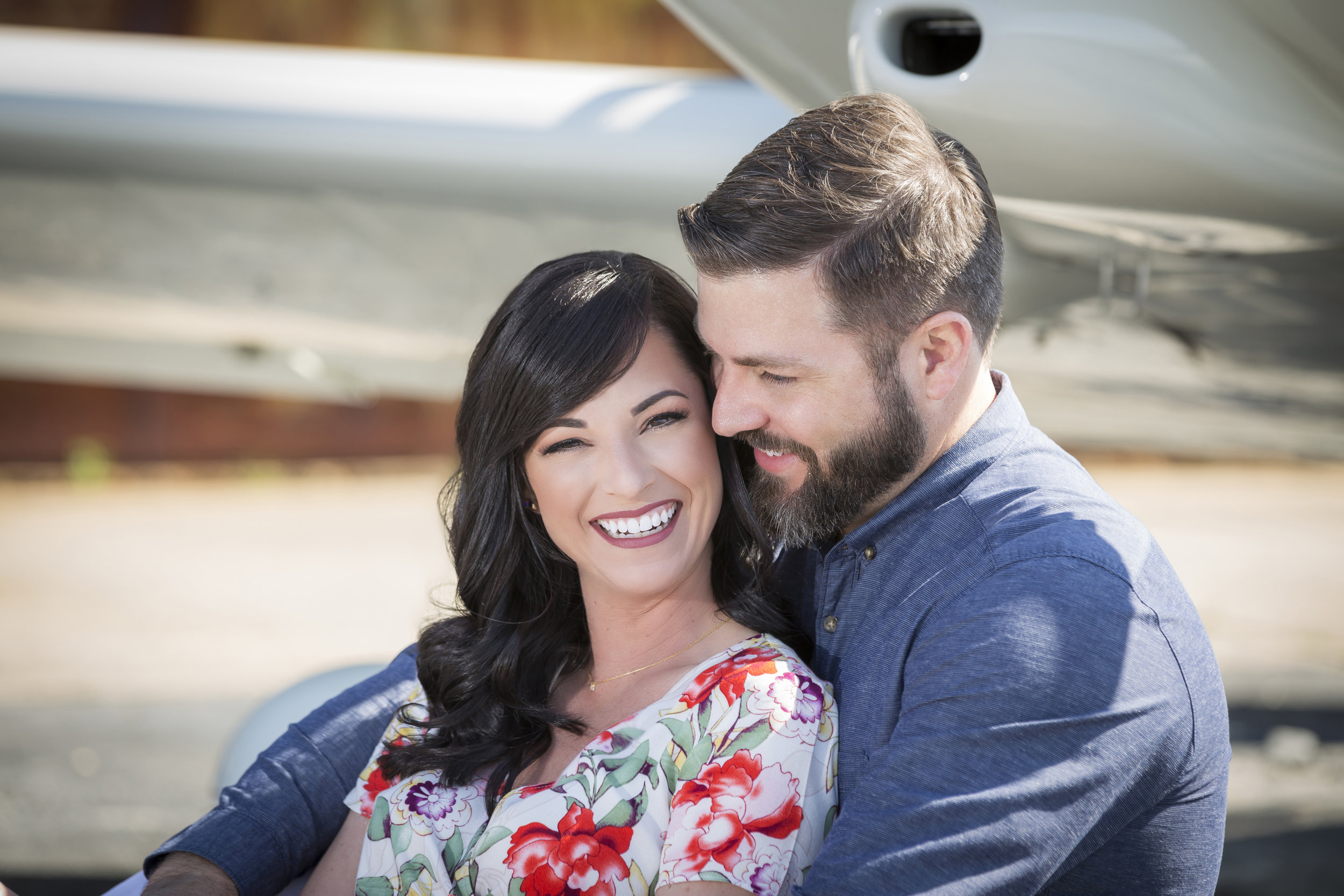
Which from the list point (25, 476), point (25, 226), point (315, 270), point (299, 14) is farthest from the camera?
point (299, 14)

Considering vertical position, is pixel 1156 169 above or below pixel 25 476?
above

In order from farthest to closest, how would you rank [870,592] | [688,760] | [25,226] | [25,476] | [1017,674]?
[25,476]
[25,226]
[870,592]
[688,760]
[1017,674]

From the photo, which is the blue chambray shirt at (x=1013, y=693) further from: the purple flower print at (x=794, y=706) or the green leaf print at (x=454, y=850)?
the green leaf print at (x=454, y=850)

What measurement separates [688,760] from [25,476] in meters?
11.2

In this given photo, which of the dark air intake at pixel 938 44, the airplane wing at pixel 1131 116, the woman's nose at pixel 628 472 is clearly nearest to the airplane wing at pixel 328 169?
the airplane wing at pixel 1131 116

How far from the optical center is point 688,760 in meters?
1.61

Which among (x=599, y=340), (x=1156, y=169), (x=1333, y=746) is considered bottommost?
(x=1333, y=746)

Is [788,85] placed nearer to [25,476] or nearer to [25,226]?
[25,226]

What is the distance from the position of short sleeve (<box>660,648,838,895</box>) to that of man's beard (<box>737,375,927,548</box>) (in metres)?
0.27

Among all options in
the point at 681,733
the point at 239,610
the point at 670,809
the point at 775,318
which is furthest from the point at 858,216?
the point at 239,610

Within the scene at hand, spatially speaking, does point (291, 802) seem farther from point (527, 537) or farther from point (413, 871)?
point (527, 537)

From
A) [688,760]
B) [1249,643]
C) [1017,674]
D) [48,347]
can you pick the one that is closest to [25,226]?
[48,347]

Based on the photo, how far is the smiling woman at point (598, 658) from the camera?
5.15 feet

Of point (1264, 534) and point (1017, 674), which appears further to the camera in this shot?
point (1264, 534)
